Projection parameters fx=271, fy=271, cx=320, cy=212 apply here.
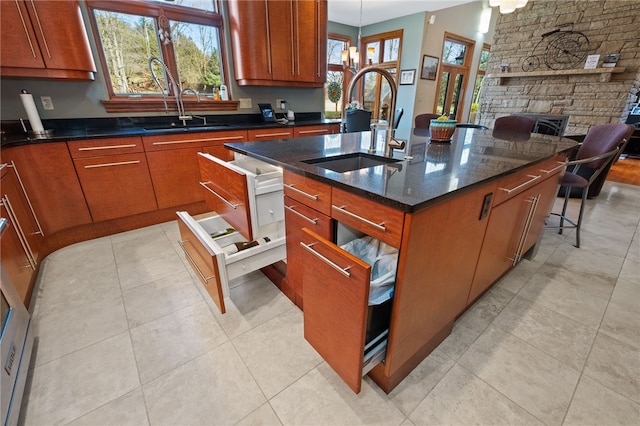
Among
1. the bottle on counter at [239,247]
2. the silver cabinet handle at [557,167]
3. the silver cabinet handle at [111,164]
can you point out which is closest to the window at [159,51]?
the silver cabinet handle at [111,164]

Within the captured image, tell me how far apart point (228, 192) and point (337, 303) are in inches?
35.1

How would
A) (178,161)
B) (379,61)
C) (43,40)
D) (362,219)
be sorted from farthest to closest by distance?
1. (379,61)
2. (178,161)
3. (43,40)
4. (362,219)

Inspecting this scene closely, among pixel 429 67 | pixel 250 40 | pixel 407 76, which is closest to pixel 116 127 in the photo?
pixel 250 40

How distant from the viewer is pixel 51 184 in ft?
6.64

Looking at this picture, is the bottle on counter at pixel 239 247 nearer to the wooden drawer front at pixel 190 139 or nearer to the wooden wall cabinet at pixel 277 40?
the wooden drawer front at pixel 190 139

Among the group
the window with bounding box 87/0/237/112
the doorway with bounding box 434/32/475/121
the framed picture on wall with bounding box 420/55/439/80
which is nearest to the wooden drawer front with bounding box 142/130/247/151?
the window with bounding box 87/0/237/112

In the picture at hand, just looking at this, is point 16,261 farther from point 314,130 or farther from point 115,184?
point 314,130

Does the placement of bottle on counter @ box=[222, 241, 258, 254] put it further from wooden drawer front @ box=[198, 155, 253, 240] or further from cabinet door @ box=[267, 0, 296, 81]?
cabinet door @ box=[267, 0, 296, 81]

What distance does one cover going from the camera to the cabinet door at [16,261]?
4.37 ft

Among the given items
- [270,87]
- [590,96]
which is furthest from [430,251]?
[590,96]

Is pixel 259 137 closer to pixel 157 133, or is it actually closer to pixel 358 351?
pixel 157 133

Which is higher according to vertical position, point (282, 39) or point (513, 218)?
point (282, 39)

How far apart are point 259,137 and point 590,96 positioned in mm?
5223

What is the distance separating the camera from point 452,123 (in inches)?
67.0
